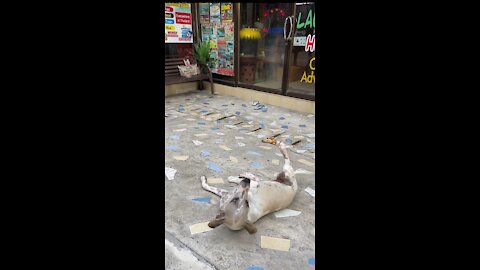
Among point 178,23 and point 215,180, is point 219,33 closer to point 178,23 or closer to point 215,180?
point 178,23

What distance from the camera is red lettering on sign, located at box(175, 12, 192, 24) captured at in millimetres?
8047

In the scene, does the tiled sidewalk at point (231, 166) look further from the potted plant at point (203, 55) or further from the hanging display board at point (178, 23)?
the hanging display board at point (178, 23)

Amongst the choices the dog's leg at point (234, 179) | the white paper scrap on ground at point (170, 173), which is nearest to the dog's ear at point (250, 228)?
the dog's leg at point (234, 179)

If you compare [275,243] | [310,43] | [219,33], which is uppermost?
[219,33]

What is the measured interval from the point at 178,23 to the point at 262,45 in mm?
2172

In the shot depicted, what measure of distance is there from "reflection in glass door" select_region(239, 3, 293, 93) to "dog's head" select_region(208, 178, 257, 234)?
500 centimetres

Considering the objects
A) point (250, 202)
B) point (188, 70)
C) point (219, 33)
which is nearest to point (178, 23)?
point (219, 33)

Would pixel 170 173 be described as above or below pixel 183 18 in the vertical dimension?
below

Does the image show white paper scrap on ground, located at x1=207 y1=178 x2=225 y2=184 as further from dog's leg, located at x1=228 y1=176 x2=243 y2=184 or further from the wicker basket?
the wicker basket

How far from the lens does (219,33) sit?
320 inches

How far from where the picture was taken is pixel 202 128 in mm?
5555

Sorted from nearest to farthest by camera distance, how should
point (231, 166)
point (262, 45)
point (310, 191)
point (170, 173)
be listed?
point (310, 191)
point (170, 173)
point (231, 166)
point (262, 45)
